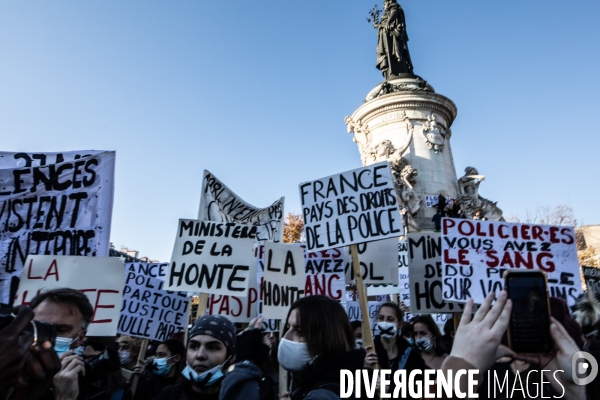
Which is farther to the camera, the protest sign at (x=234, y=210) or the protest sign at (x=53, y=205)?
the protest sign at (x=234, y=210)

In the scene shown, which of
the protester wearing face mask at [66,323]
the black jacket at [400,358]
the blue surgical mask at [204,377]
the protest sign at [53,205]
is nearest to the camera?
the protester wearing face mask at [66,323]

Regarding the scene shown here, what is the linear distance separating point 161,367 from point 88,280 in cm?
130

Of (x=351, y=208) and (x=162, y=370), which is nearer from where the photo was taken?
(x=162, y=370)

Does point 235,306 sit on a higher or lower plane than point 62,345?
higher

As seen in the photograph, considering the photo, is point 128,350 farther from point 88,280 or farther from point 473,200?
point 473,200

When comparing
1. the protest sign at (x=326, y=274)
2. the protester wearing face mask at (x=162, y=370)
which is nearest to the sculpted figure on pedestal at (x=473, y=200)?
the protest sign at (x=326, y=274)

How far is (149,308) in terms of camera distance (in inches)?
265

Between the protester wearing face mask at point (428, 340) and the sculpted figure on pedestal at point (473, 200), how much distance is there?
14.9 metres

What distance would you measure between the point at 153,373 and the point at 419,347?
3.07 m

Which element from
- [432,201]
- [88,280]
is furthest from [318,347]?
[432,201]

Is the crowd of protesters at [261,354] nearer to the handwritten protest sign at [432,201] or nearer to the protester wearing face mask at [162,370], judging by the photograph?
the protester wearing face mask at [162,370]

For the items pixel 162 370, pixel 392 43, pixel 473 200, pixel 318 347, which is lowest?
pixel 162 370

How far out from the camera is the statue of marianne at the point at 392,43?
23.5 meters

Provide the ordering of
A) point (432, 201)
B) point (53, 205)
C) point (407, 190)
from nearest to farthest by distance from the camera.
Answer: point (53, 205), point (432, 201), point (407, 190)
